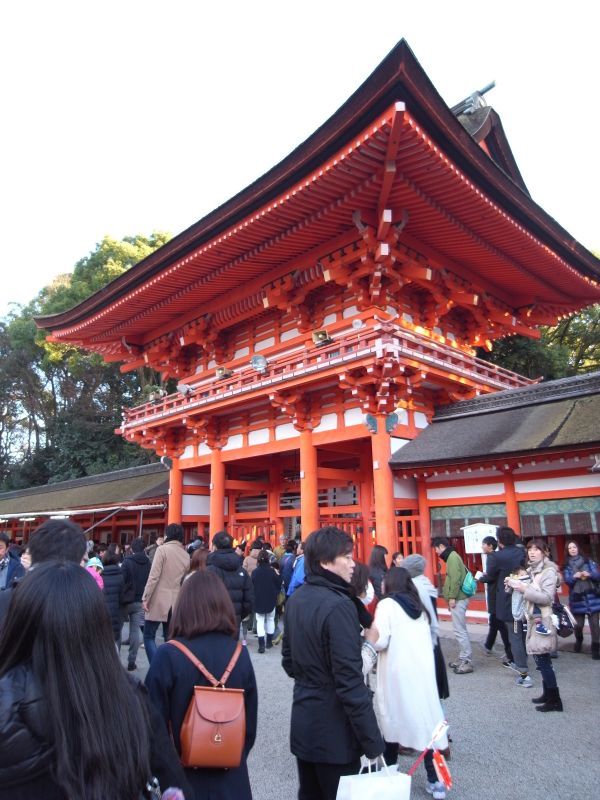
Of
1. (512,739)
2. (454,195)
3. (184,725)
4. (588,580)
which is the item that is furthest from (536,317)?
(184,725)

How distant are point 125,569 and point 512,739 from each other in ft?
16.8

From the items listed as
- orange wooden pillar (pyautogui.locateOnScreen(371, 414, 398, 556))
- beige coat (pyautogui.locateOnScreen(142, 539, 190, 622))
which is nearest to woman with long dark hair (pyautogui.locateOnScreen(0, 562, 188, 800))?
beige coat (pyautogui.locateOnScreen(142, 539, 190, 622))

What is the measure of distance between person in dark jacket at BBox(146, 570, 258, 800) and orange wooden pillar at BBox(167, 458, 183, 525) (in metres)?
14.0

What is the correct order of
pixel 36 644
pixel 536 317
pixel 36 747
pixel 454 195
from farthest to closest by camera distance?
pixel 536 317, pixel 454 195, pixel 36 644, pixel 36 747

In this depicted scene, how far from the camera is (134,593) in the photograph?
25.4ft

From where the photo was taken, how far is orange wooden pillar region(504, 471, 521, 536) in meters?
10.0

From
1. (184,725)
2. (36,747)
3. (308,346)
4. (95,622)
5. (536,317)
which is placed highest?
(536,317)

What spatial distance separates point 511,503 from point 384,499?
231 centimetres

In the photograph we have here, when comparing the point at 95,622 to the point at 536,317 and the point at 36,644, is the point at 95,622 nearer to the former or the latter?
the point at 36,644

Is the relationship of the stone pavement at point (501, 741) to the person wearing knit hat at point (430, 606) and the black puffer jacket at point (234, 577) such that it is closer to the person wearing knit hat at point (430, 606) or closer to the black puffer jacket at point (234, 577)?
the person wearing knit hat at point (430, 606)

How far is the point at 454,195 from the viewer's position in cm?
1068

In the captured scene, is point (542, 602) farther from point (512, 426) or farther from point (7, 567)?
point (512, 426)

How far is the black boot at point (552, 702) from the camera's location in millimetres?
5523

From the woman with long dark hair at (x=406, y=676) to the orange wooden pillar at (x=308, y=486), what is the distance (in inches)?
314
